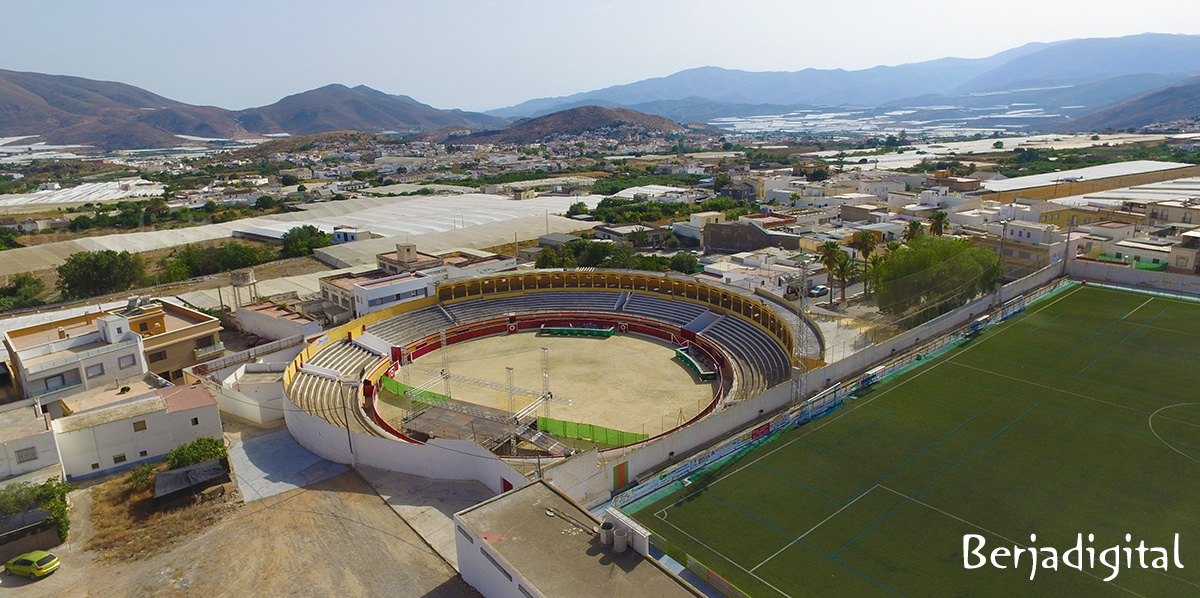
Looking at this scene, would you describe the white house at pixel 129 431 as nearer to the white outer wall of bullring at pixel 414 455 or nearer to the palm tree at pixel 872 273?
the white outer wall of bullring at pixel 414 455

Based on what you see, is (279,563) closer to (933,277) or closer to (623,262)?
(933,277)

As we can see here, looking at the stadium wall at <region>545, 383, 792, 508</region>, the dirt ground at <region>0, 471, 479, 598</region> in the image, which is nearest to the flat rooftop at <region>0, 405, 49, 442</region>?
the dirt ground at <region>0, 471, 479, 598</region>

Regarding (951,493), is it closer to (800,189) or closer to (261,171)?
(800,189)

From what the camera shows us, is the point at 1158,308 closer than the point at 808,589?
No

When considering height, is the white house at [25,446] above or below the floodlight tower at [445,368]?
above

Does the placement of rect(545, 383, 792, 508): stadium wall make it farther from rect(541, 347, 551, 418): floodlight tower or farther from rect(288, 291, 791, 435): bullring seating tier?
rect(541, 347, 551, 418): floodlight tower

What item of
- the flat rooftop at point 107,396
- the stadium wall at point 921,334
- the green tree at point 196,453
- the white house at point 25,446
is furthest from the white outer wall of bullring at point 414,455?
the stadium wall at point 921,334

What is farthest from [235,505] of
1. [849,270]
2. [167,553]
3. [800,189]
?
[800,189]
